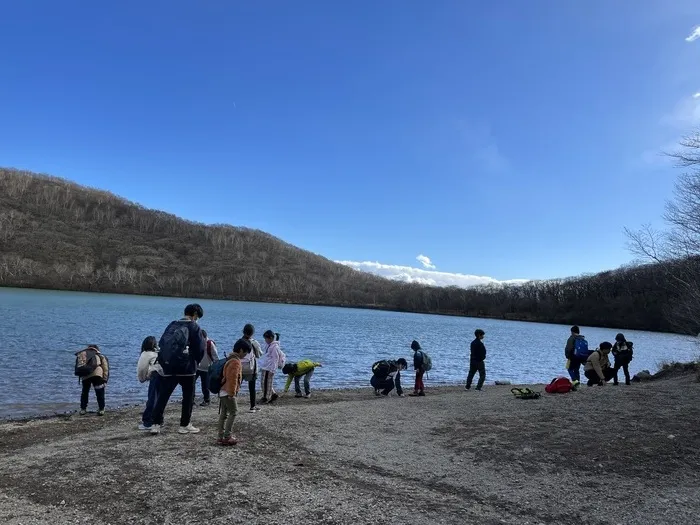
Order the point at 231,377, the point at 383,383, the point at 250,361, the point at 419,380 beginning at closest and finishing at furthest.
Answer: the point at 231,377 → the point at 250,361 → the point at 419,380 → the point at 383,383

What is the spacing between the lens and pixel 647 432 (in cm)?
929

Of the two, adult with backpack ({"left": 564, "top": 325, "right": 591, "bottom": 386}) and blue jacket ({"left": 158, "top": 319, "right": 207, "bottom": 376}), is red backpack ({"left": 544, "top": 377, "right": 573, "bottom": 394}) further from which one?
blue jacket ({"left": 158, "top": 319, "right": 207, "bottom": 376})

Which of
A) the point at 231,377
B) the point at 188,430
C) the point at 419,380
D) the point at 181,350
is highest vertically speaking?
the point at 181,350

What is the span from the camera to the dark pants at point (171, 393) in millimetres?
8773

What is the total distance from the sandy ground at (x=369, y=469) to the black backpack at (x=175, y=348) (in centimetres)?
135

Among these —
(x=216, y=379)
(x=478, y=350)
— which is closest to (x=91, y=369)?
(x=216, y=379)

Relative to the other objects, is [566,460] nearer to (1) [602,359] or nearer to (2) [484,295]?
(1) [602,359]

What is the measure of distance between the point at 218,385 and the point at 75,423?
4.83 m

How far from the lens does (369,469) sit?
287 inches

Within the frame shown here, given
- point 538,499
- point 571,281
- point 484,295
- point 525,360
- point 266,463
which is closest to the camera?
point 538,499

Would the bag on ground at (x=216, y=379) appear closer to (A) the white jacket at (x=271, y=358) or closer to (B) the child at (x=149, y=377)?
(B) the child at (x=149, y=377)

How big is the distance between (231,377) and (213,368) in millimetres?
1003

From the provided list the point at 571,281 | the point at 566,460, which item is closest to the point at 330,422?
the point at 566,460

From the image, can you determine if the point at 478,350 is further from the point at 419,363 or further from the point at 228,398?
the point at 228,398
